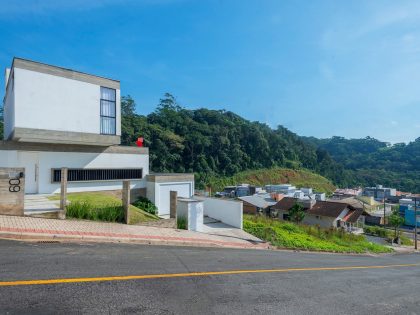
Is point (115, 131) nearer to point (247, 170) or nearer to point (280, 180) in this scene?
point (247, 170)

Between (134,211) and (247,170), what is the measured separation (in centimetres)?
7441

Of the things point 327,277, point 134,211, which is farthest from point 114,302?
point 134,211

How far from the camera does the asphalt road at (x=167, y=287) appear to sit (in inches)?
185

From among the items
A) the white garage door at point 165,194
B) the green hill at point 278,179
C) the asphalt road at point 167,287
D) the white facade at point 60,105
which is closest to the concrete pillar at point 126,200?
the asphalt road at point 167,287

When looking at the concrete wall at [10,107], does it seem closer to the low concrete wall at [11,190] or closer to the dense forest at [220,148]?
the low concrete wall at [11,190]

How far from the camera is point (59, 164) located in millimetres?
16188

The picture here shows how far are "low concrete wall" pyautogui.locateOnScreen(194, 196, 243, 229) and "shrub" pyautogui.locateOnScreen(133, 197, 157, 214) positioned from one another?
15.3ft

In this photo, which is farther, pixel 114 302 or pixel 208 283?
pixel 208 283

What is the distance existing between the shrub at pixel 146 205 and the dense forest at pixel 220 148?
141 ft

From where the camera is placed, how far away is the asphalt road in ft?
15.4

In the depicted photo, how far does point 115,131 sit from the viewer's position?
57.7ft

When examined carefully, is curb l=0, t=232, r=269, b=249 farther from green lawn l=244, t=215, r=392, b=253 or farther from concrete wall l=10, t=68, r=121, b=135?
concrete wall l=10, t=68, r=121, b=135

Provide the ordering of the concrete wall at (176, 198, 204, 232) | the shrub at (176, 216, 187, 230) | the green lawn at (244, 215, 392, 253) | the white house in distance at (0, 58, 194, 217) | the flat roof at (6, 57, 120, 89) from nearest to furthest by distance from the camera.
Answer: the flat roof at (6, 57, 120, 89) < the white house in distance at (0, 58, 194, 217) < the shrub at (176, 216, 187, 230) < the concrete wall at (176, 198, 204, 232) < the green lawn at (244, 215, 392, 253)

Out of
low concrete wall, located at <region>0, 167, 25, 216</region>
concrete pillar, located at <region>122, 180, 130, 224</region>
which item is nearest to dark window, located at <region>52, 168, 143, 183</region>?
concrete pillar, located at <region>122, 180, 130, 224</region>
